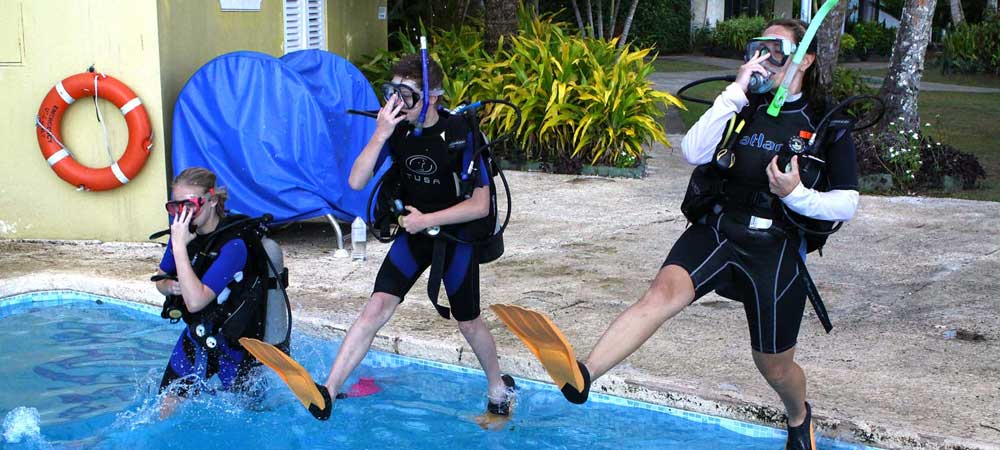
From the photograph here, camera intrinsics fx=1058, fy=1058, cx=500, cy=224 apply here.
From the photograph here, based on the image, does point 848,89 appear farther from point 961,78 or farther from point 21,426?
point 961,78

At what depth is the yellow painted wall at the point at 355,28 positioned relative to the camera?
39.4 ft

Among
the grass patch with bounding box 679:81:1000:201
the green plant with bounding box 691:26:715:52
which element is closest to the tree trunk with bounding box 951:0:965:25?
the green plant with bounding box 691:26:715:52

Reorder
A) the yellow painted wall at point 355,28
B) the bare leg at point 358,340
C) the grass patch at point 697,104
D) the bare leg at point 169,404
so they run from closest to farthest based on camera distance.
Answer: the bare leg at point 358,340, the bare leg at point 169,404, the yellow painted wall at point 355,28, the grass patch at point 697,104

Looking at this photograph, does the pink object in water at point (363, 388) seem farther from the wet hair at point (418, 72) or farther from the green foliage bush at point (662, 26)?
the green foliage bush at point (662, 26)

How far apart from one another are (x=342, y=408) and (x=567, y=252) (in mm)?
3139

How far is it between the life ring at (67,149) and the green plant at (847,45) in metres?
24.9

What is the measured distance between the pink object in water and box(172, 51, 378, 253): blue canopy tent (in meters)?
2.34

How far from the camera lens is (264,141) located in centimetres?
797

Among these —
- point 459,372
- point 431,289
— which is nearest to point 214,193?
point 431,289

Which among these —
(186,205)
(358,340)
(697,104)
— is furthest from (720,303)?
(697,104)

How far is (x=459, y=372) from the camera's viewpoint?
575 cm

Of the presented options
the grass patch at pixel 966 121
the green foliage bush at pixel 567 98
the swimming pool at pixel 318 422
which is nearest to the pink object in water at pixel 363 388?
the swimming pool at pixel 318 422

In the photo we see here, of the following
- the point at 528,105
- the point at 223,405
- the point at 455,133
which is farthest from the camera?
the point at 528,105

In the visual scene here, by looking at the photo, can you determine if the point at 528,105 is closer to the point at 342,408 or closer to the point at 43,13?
the point at 43,13
